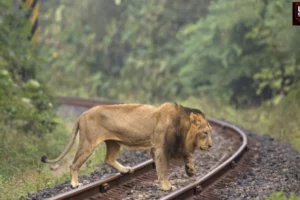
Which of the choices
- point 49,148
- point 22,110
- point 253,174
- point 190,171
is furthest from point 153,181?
point 22,110

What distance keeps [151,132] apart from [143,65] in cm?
1763

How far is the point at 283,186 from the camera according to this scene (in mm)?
8102

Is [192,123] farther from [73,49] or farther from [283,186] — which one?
[73,49]

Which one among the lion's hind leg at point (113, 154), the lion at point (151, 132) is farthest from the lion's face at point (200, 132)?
the lion's hind leg at point (113, 154)

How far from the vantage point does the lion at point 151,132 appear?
25.9ft

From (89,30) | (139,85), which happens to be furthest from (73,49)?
(139,85)

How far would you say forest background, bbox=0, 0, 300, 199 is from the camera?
39.9ft

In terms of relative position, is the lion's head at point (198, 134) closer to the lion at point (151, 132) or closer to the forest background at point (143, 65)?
the lion at point (151, 132)

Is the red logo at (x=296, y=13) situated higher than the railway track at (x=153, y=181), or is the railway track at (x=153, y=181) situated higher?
the red logo at (x=296, y=13)

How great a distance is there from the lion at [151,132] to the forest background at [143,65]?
3.75ft

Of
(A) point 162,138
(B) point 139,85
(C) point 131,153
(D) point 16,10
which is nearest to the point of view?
(A) point 162,138

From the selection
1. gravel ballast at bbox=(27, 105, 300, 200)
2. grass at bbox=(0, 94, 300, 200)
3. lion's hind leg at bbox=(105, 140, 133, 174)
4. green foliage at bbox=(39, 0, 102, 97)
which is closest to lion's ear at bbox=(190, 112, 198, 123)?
gravel ballast at bbox=(27, 105, 300, 200)

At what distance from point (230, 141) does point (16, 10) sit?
6931mm

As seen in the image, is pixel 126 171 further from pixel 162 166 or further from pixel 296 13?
pixel 296 13
